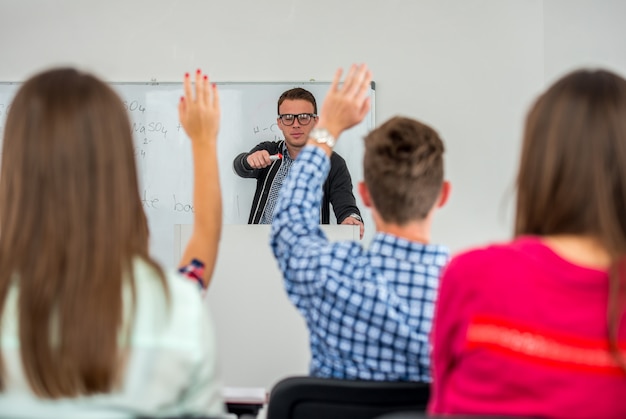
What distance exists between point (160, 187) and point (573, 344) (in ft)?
11.4

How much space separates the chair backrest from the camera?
1133mm

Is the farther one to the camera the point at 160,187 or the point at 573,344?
the point at 160,187

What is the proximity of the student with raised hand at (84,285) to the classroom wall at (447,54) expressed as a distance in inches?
123

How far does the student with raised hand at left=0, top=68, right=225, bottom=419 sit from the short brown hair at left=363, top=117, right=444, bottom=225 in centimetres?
60

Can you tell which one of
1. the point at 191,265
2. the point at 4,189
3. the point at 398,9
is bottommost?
the point at 191,265

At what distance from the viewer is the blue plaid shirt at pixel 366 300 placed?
1316 millimetres

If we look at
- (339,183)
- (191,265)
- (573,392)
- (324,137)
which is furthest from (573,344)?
(339,183)

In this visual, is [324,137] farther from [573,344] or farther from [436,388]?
[573,344]

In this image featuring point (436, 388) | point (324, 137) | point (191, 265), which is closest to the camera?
point (436, 388)

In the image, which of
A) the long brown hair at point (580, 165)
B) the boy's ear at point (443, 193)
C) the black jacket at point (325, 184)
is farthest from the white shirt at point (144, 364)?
the black jacket at point (325, 184)

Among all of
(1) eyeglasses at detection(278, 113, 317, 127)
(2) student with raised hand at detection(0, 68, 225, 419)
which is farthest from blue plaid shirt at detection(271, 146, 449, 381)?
(1) eyeglasses at detection(278, 113, 317, 127)

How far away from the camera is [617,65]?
3.98m

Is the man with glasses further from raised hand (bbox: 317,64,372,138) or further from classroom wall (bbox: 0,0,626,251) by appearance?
raised hand (bbox: 317,64,372,138)

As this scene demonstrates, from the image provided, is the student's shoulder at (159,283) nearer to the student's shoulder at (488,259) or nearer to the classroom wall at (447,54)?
the student's shoulder at (488,259)
